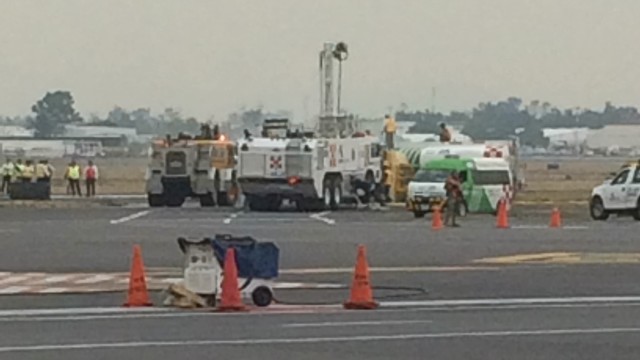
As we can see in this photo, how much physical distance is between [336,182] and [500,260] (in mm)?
25825

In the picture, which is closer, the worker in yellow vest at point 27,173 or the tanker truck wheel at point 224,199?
the tanker truck wheel at point 224,199

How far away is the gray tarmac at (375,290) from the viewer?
1576 centimetres

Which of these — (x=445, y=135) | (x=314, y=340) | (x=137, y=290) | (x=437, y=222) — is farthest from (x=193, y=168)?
(x=314, y=340)

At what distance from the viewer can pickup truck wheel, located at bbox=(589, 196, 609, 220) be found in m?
50.0

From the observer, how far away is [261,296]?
20422 millimetres

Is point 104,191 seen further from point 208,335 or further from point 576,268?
point 208,335

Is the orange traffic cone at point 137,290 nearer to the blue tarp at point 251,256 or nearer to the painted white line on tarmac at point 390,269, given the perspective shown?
the blue tarp at point 251,256

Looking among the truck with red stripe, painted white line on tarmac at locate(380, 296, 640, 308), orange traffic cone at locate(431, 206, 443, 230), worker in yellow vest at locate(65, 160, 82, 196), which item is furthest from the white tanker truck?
painted white line on tarmac at locate(380, 296, 640, 308)

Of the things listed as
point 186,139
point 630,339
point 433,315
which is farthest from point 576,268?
point 186,139

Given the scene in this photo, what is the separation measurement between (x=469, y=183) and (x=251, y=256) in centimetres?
3226

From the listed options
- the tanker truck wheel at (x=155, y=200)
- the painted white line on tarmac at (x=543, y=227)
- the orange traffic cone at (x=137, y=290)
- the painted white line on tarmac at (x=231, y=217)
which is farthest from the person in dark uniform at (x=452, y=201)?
the orange traffic cone at (x=137, y=290)

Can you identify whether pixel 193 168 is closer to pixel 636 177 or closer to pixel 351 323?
pixel 636 177

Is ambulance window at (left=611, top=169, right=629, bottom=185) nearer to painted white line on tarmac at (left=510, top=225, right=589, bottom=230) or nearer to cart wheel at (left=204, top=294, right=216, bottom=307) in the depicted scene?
painted white line on tarmac at (left=510, top=225, right=589, bottom=230)

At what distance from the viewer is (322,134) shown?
185ft
